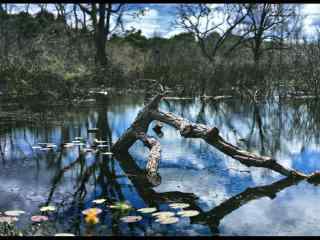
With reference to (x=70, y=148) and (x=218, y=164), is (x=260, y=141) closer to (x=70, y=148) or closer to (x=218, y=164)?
(x=218, y=164)

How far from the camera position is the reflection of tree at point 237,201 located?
5283 millimetres

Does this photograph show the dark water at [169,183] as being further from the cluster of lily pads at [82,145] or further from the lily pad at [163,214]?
the cluster of lily pads at [82,145]

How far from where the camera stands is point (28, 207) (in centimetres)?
562

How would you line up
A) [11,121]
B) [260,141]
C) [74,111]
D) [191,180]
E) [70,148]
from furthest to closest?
[74,111], [11,121], [260,141], [70,148], [191,180]

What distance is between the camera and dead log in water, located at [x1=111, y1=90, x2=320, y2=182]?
7031mm

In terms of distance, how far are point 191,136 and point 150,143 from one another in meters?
0.77

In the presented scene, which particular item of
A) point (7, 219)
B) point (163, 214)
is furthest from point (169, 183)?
point (7, 219)

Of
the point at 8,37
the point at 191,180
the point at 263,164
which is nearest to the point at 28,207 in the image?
the point at 191,180

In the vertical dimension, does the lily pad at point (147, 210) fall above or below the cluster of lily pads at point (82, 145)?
below

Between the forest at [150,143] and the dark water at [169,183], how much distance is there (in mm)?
23

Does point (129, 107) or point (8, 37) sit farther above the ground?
point (8, 37)

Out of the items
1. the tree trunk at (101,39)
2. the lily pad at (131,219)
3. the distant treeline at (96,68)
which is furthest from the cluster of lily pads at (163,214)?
the tree trunk at (101,39)

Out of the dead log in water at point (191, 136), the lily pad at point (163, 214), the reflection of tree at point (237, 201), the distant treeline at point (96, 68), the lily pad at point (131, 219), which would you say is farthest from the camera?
the distant treeline at point (96, 68)

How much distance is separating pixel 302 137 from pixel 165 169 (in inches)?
174
